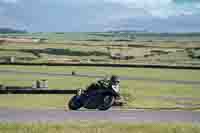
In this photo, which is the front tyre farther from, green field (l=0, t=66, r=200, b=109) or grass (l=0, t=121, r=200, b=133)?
grass (l=0, t=121, r=200, b=133)

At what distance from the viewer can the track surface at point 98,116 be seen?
1673 cm

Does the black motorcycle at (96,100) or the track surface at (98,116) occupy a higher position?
the black motorcycle at (96,100)

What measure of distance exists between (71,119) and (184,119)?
400cm

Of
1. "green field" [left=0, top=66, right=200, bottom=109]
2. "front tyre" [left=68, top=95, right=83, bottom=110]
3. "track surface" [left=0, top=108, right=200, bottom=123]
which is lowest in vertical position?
"green field" [left=0, top=66, right=200, bottom=109]

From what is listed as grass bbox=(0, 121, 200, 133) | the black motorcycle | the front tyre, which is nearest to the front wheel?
the black motorcycle

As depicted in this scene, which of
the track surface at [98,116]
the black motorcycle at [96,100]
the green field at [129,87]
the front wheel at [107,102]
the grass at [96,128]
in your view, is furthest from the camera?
the green field at [129,87]

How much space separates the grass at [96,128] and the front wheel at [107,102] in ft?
16.5

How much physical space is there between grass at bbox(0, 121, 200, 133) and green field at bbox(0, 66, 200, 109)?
25.6 ft

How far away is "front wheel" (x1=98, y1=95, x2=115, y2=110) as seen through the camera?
2005cm

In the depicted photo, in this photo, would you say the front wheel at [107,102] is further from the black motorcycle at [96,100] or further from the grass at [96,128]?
the grass at [96,128]

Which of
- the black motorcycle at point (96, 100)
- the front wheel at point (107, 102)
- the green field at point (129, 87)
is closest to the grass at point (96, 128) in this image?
the front wheel at point (107, 102)

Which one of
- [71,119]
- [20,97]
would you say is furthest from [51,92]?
[71,119]

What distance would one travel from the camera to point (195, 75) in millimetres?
50562

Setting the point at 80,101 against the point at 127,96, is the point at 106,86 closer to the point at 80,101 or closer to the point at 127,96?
the point at 80,101
